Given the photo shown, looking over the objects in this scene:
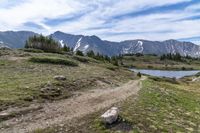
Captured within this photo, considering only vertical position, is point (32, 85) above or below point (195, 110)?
above

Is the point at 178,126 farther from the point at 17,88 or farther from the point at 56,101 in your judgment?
the point at 17,88

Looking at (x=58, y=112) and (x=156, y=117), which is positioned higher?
(x=58, y=112)

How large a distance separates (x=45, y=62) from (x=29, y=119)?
4605cm

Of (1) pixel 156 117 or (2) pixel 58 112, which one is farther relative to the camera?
(2) pixel 58 112

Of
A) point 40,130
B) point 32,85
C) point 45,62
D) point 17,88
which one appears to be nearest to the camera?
point 40,130

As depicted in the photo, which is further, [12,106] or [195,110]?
[195,110]

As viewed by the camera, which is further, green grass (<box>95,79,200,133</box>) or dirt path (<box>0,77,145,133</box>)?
green grass (<box>95,79,200,133</box>)

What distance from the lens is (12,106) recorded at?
A: 28.5m

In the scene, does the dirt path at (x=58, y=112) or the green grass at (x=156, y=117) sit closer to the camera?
the dirt path at (x=58, y=112)

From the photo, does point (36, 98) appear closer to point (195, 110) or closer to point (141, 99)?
point (141, 99)

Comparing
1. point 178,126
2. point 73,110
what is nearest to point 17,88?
point 73,110

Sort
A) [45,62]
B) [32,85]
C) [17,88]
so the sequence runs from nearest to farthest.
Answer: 1. [17,88]
2. [32,85]
3. [45,62]

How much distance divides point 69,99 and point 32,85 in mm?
5547

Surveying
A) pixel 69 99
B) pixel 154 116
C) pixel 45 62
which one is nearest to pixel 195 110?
pixel 154 116
